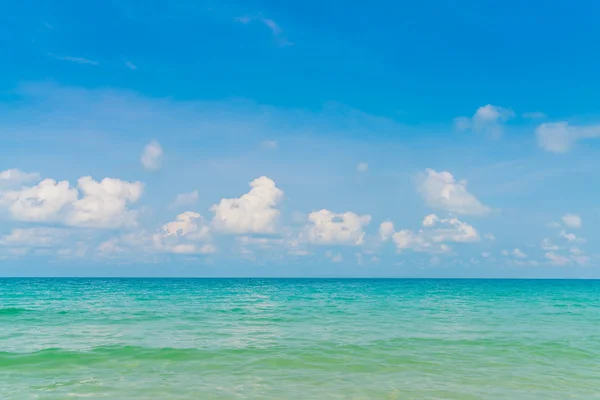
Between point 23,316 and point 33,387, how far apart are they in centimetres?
1987

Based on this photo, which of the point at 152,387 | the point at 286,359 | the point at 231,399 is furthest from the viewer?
the point at 286,359

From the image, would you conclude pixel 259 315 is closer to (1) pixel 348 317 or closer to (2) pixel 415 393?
(1) pixel 348 317

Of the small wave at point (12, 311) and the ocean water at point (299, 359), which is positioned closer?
the ocean water at point (299, 359)

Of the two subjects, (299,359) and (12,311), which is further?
(12,311)

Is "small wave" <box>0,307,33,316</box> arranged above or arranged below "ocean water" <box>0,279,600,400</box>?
below

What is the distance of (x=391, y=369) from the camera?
1536 centimetres

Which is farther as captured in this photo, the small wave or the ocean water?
the small wave

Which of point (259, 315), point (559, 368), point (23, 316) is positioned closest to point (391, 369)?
point (559, 368)

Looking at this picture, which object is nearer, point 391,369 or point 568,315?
point 391,369

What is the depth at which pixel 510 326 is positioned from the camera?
2597cm

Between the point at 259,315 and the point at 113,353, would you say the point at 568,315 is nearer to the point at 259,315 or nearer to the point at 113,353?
the point at 259,315

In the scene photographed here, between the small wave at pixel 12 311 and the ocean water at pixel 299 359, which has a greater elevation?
the ocean water at pixel 299 359

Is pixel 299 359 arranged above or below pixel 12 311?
above

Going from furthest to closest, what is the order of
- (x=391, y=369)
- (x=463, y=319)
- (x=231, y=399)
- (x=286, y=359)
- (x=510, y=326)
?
1. (x=463, y=319)
2. (x=510, y=326)
3. (x=286, y=359)
4. (x=391, y=369)
5. (x=231, y=399)
